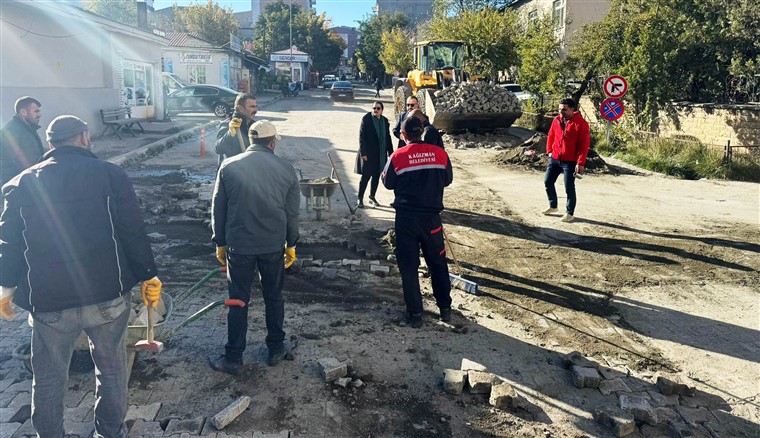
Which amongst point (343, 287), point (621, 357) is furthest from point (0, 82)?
point (621, 357)

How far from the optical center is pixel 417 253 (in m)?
5.44

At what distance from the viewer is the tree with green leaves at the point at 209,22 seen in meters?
55.5

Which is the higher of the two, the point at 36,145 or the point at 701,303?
the point at 36,145

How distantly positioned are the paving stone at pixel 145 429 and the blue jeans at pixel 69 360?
0.70ft

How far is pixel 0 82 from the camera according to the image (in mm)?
13094

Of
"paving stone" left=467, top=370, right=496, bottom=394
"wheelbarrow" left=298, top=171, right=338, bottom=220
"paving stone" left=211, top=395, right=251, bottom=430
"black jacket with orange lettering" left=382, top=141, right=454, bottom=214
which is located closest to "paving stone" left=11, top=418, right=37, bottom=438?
"paving stone" left=211, top=395, right=251, bottom=430

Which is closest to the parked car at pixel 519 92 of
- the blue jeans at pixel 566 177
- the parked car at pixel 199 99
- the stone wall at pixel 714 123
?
the stone wall at pixel 714 123

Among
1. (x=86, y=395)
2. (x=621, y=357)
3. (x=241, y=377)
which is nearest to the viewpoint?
(x=86, y=395)

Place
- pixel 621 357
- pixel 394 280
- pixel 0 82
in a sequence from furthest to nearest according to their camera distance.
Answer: pixel 0 82, pixel 394 280, pixel 621 357

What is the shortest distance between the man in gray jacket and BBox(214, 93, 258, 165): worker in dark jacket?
2.70m

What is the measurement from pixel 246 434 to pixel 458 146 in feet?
49.8

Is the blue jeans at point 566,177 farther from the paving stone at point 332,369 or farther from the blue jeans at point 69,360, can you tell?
the blue jeans at point 69,360

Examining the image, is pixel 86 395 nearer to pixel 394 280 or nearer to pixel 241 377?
pixel 241 377

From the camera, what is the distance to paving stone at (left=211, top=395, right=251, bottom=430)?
12.1ft
